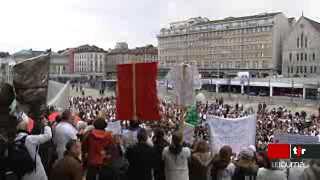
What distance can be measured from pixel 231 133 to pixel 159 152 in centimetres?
240

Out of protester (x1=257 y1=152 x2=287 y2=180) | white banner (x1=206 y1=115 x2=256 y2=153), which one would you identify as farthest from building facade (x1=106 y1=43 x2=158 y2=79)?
protester (x1=257 y1=152 x2=287 y2=180)

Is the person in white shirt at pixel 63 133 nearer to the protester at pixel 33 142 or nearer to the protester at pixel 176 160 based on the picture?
the protester at pixel 33 142

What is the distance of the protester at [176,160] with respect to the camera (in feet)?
19.4

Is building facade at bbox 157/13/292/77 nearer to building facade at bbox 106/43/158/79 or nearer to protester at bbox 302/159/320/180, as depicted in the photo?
building facade at bbox 106/43/158/79

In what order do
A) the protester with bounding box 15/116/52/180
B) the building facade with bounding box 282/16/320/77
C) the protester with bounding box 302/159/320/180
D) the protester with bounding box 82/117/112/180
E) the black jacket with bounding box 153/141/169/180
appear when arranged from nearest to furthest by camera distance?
the protester with bounding box 15/116/52/180
the protester with bounding box 302/159/320/180
the protester with bounding box 82/117/112/180
the black jacket with bounding box 153/141/169/180
the building facade with bounding box 282/16/320/77

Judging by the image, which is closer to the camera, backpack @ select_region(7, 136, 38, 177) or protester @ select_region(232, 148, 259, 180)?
backpack @ select_region(7, 136, 38, 177)

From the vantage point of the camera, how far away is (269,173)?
5328 millimetres

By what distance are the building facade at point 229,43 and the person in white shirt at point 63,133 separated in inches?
3245

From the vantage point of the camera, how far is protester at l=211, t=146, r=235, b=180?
19.2ft

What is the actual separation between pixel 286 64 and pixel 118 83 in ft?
306

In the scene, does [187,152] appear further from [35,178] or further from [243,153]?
[35,178]

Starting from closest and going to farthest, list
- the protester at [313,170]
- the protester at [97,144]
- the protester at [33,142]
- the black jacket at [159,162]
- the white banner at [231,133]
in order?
the protester at [33,142], the protester at [313,170], the protester at [97,144], the black jacket at [159,162], the white banner at [231,133]

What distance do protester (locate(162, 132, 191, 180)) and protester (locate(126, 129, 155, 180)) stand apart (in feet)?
0.56

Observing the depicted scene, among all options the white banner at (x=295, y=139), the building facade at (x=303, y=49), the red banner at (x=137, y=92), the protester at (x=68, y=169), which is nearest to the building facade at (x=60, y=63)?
the building facade at (x=303, y=49)
